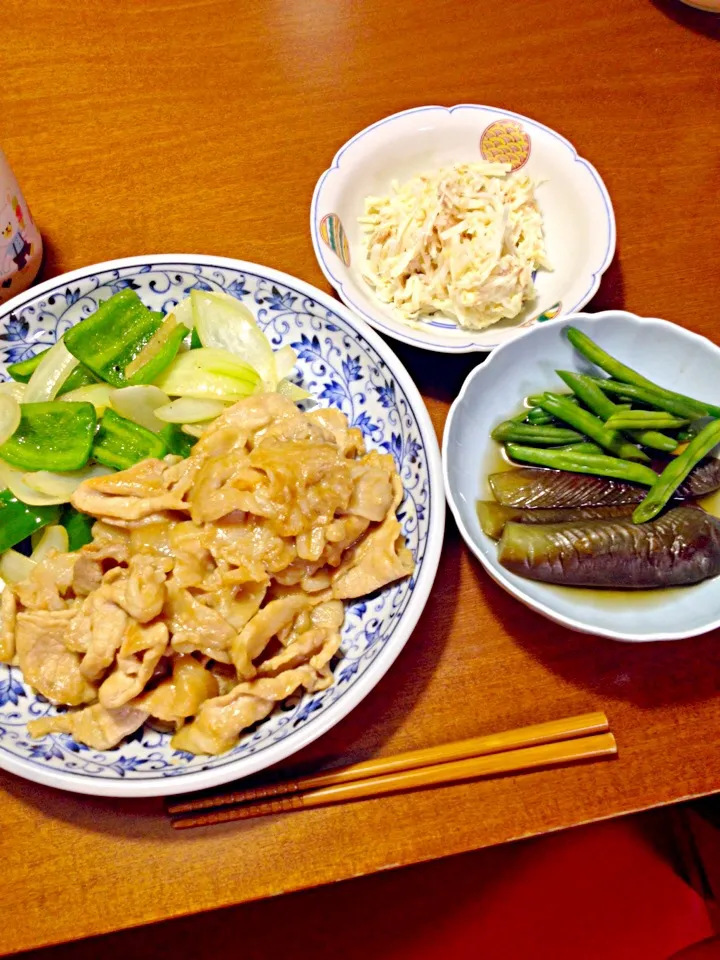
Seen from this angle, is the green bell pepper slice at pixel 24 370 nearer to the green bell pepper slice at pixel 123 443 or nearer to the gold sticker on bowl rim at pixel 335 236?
the green bell pepper slice at pixel 123 443

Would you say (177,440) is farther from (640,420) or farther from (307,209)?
(640,420)

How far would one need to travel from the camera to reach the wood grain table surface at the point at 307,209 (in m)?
1.40

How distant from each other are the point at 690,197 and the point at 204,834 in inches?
86.0

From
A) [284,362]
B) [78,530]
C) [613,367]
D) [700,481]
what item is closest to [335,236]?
[284,362]

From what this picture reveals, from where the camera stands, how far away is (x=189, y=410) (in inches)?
65.0

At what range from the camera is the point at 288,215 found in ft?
6.89

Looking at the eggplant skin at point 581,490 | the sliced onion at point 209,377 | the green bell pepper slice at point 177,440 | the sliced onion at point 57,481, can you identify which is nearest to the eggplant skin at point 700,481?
the eggplant skin at point 581,490

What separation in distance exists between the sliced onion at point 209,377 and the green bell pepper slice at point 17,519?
1.29ft

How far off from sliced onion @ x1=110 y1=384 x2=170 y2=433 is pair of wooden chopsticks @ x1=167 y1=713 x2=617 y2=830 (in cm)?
84

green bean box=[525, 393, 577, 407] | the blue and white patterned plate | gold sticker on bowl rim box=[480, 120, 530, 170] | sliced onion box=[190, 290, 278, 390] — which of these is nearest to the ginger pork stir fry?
the blue and white patterned plate

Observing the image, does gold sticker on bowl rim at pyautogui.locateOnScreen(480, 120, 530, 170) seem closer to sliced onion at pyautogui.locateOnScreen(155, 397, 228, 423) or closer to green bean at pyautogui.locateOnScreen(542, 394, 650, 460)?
green bean at pyautogui.locateOnScreen(542, 394, 650, 460)

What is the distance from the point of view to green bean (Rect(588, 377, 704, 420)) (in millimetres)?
1684

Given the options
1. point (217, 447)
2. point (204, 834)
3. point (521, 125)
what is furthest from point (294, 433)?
point (521, 125)

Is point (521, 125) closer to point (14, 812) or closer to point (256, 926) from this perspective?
point (14, 812)
